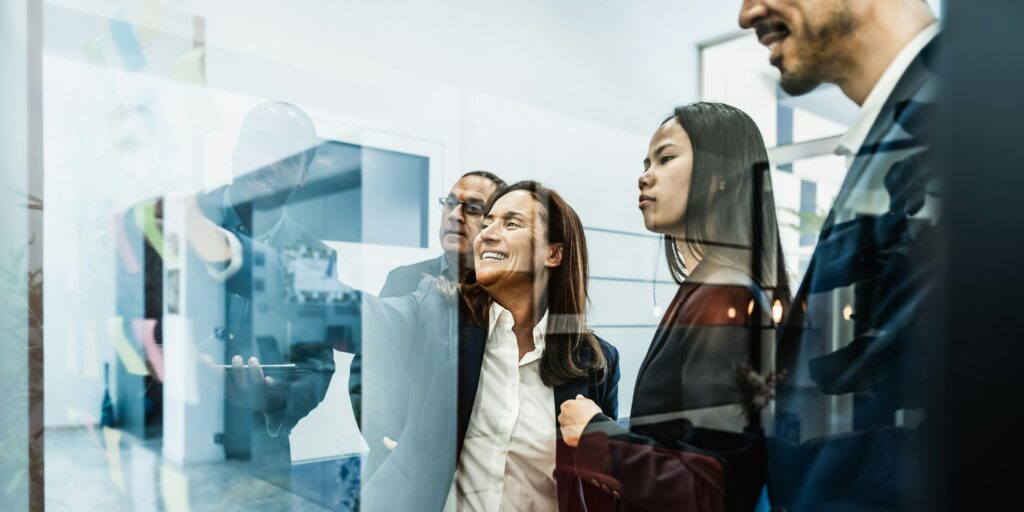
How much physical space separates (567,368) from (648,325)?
258 mm

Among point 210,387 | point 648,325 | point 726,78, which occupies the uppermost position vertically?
point 726,78

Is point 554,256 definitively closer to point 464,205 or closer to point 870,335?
point 464,205

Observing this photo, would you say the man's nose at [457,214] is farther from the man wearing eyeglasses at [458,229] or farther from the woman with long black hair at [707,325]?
the woman with long black hair at [707,325]

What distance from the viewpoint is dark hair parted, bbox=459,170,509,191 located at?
1.78 metres

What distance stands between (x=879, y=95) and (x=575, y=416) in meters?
0.87

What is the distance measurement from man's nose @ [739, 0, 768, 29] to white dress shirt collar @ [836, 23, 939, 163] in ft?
0.90

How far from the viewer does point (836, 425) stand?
1084 mm

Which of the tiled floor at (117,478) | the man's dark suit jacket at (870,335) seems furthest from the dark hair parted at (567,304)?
the tiled floor at (117,478)

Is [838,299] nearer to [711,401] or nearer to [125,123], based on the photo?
[711,401]

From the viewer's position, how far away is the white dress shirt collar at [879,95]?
0.98 m

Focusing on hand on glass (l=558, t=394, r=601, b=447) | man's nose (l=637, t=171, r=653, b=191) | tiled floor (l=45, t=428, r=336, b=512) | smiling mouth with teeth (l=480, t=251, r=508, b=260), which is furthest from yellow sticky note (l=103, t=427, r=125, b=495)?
man's nose (l=637, t=171, r=653, b=191)

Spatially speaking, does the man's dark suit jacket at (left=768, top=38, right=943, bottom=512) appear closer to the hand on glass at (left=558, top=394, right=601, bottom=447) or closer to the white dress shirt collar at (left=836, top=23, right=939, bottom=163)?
the white dress shirt collar at (left=836, top=23, right=939, bottom=163)

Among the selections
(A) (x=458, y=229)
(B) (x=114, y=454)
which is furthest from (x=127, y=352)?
(A) (x=458, y=229)

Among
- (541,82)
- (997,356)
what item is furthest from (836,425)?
(541,82)
